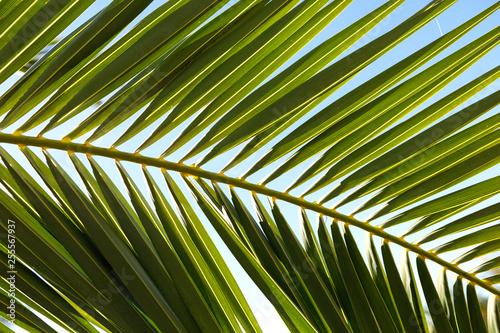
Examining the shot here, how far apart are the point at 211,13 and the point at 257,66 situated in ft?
0.52

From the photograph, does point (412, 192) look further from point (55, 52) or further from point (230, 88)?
point (55, 52)

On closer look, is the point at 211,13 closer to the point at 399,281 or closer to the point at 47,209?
the point at 47,209

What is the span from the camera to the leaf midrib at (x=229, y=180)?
943 mm

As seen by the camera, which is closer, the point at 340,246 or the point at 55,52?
the point at 55,52

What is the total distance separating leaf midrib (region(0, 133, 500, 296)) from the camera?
94 cm

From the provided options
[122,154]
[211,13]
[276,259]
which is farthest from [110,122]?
[276,259]

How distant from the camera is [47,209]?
0.88 m

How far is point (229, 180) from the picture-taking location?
1.04 metres

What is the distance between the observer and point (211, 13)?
2.95 ft

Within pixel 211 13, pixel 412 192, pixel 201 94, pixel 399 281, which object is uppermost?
pixel 211 13

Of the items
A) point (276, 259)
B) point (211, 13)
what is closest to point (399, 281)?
point (276, 259)

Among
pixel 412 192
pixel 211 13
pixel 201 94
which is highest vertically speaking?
pixel 211 13

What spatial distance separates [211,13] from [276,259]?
1.91 feet

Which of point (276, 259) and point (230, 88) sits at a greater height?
point (230, 88)
